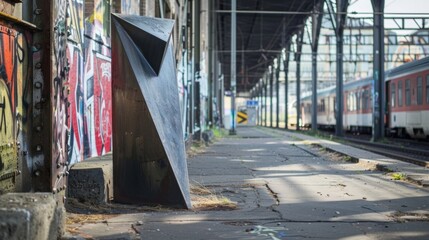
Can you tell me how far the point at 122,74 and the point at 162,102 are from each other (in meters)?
0.69

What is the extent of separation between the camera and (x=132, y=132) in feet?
25.7

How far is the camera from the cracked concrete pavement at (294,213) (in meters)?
6.43

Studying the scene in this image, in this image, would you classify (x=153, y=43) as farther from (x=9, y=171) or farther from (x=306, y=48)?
(x=306, y=48)

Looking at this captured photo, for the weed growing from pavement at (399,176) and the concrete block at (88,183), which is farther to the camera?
the weed growing from pavement at (399,176)

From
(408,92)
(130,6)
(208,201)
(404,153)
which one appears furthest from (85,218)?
(408,92)

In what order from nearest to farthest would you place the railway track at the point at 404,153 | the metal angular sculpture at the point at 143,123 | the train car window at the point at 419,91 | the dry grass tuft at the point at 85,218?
the dry grass tuft at the point at 85,218 → the metal angular sculpture at the point at 143,123 → the railway track at the point at 404,153 → the train car window at the point at 419,91

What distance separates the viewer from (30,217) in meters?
4.48

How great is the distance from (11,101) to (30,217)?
6.05 feet

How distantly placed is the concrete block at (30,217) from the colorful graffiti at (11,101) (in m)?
0.79

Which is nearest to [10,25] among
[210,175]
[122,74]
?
[122,74]

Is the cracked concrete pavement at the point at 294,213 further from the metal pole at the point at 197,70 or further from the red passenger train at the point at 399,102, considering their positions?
the red passenger train at the point at 399,102

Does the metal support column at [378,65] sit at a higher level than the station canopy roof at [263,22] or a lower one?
lower

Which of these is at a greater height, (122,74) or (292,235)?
(122,74)

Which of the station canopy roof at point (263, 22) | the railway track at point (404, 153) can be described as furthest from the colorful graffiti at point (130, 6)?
the station canopy roof at point (263, 22)
